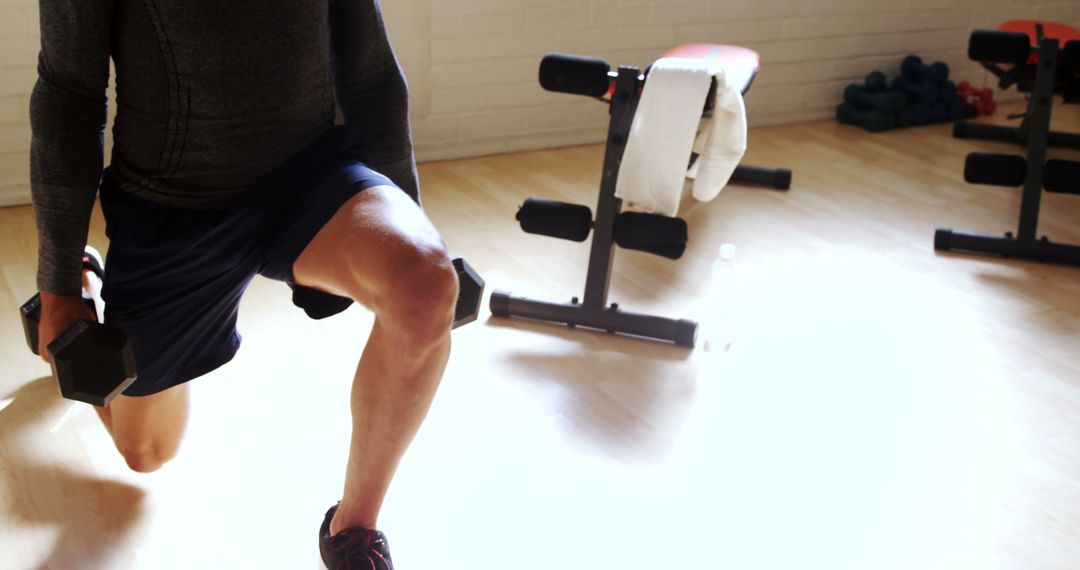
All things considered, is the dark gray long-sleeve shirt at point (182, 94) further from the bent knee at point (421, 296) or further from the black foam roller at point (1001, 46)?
the black foam roller at point (1001, 46)

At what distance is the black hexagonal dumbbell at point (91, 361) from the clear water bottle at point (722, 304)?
1469 millimetres

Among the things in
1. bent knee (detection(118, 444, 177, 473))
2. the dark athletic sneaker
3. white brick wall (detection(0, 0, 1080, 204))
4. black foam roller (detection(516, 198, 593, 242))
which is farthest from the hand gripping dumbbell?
white brick wall (detection(0, 0, 1080, 204))

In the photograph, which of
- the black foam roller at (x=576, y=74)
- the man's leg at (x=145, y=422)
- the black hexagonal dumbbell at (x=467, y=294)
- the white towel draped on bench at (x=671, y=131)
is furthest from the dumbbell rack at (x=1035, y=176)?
the man's leg at (x=145, y=422)

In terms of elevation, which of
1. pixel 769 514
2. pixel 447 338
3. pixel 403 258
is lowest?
pixel 769 514

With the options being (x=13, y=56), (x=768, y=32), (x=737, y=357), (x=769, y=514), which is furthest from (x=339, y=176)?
(x=768, y=32)

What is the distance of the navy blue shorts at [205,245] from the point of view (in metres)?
1.60

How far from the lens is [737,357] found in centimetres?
253

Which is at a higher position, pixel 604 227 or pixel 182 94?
pixel 182 94

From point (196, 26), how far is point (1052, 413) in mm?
1830

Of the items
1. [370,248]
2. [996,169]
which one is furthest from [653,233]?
[996,169]

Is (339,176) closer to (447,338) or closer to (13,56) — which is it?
(447,338)

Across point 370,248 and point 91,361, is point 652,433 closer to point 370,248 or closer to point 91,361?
point 370,248

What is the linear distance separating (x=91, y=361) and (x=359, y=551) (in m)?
0.46

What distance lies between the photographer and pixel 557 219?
2588 millimetres
